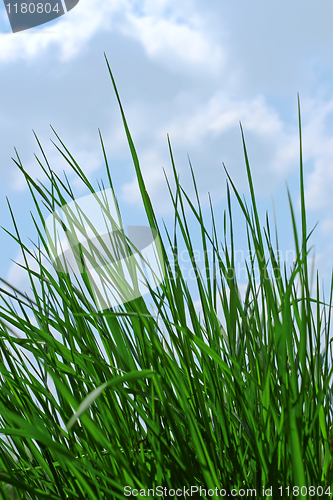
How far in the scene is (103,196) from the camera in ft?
2.09

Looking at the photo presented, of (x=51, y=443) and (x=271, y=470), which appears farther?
(x=271, y=470)

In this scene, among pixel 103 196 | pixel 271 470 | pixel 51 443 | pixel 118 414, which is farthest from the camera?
pixel 103 196

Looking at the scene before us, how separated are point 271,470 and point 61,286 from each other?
35cm

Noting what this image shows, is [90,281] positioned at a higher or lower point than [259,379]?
higher

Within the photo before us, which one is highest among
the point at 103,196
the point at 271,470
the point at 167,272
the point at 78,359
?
the point at 103,196

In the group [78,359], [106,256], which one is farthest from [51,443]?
[106,256]

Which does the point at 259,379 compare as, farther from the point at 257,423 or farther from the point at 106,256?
the point at 106,256

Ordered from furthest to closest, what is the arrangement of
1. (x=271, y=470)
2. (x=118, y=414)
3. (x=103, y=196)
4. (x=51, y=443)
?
1. (x=103, y=196)
2. (x=118, y=414)
3. (x=271, y=470)
4. (x=51, y=443)

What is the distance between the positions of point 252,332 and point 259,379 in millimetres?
66

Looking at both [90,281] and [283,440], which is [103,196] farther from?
[283,440]

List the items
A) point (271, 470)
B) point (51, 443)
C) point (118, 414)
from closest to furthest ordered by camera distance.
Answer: point (51, 443), point (271, 470), point (118, 414)

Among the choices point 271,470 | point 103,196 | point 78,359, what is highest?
point 103,196

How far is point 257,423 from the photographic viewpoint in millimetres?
426

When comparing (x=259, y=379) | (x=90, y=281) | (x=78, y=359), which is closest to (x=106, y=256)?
(x=90, y=281)
